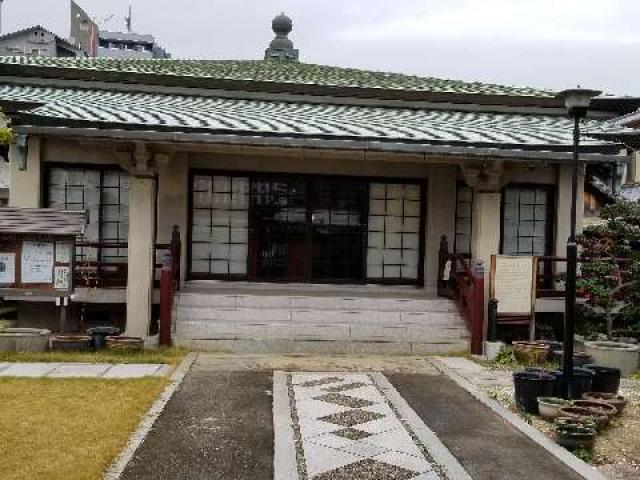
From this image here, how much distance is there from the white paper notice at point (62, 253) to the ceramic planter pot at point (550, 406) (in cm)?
828

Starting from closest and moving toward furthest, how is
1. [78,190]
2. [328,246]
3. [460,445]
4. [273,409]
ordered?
[460,445] → [273,409] → [78,190] → [328,246]

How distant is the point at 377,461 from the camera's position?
6797 mm

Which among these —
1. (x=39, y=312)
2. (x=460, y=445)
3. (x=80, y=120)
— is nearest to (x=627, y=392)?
(x=460, y=445)

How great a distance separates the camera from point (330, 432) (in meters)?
7.73

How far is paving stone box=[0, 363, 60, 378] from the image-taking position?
10.3 m

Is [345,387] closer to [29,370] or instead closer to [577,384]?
[577,384]

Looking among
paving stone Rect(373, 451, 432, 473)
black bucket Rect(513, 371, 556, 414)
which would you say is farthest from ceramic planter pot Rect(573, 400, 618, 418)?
paving stone Rect(373, 451, 432, 473)

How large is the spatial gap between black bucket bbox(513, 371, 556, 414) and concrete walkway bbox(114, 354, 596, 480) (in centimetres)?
47

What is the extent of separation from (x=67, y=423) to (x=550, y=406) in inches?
219

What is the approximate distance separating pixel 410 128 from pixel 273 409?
7.25 metres

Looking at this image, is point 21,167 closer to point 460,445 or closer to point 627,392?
point 460,445

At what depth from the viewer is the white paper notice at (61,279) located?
41.3 ft

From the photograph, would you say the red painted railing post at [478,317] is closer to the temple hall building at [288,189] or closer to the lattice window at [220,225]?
the temple hall building at [288,189]

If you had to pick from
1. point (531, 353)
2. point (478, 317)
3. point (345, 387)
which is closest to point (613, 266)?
point (531, 353)
